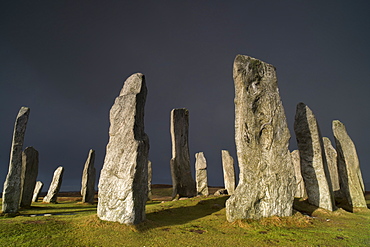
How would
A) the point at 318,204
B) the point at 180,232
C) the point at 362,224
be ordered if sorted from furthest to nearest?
1. the point at 318,204
2. the point at 362,224
3. the point at 180,232

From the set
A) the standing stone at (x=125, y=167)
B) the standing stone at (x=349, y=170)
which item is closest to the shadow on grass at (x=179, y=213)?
the standing stone at (x=125, y=167)

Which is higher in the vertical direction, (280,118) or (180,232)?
(280,118)

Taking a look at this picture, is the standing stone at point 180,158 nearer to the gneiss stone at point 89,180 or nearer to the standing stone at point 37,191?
the gneiss stone at point 89,180

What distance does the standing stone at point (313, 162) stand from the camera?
10578mm

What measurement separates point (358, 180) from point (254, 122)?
322 inches

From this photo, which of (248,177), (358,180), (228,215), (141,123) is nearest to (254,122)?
(248,177)

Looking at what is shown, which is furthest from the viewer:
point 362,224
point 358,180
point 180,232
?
point 358,180

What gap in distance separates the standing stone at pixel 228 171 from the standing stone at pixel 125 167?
37.4 ft

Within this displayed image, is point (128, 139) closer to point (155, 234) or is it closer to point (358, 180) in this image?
point (155, 234)

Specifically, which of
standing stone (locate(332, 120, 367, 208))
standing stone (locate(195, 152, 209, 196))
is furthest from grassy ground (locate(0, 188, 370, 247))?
standing stone (locate(195, 152, 209, 196))

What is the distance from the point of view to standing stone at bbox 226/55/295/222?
27.5ft

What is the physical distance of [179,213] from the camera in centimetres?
1014

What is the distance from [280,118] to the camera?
9.50 meters

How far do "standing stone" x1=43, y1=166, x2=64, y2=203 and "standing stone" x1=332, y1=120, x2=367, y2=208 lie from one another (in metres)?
18.8
